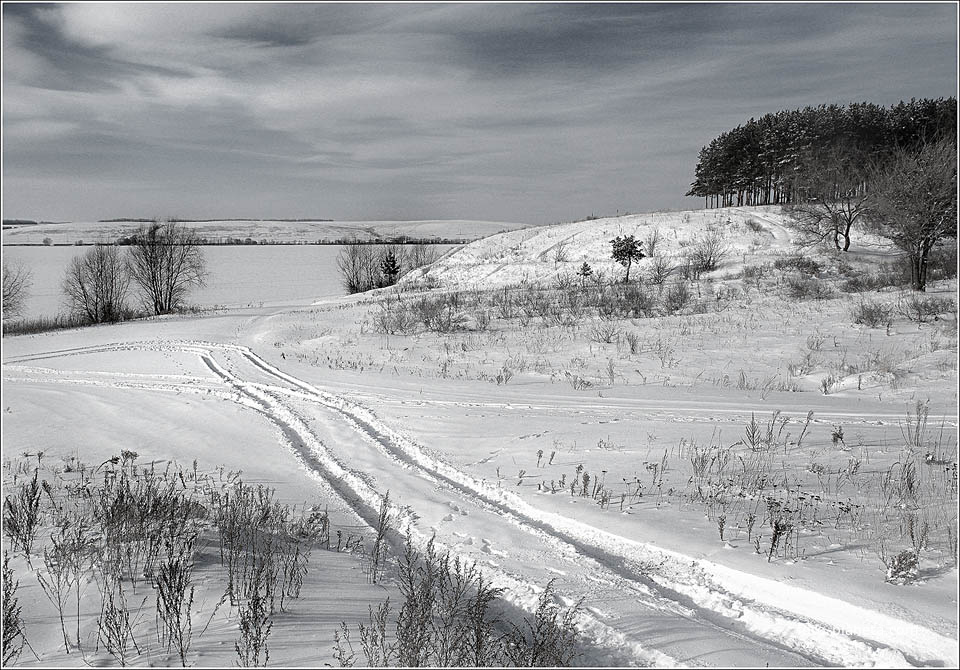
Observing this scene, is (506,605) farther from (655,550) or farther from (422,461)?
(422,461)

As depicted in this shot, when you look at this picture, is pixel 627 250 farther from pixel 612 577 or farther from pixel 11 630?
pixel 11 630

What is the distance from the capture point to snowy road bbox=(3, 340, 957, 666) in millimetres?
3965

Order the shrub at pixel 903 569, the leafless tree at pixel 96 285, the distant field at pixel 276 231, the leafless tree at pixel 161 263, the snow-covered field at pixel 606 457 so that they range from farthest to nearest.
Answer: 1. the distant field at pixel 276 231
2. the leafless tree at pixel 161 263
3. the leafless tree at pixel 96 285
4. the shrub at pixel 903 569
5. the snow-covered field at pixel 606 457

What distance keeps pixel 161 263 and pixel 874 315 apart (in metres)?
51.8

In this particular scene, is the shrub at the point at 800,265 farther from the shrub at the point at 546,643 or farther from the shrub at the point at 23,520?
the shrub at the point at 23,520

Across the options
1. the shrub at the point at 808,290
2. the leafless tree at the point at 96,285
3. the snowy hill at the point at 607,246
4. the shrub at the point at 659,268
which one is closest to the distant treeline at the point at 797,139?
the snowy hill at the point at 607,246

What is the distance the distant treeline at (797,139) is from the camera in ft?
180

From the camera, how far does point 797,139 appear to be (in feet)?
196

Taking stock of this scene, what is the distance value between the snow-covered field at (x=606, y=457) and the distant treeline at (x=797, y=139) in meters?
40.0

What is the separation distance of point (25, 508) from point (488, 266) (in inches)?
1790

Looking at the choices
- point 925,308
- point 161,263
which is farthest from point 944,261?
point 161,263

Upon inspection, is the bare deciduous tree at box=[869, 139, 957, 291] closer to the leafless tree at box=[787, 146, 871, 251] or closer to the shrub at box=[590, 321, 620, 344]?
the leafless tree at box=[787, 146, 871, 251]

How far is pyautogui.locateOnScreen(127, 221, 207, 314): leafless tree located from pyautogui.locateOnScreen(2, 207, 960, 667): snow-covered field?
32.7 m

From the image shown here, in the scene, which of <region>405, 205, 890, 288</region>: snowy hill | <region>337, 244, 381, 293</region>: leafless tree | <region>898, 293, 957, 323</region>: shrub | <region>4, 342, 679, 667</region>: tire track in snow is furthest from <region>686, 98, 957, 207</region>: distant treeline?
<region>4, 342, 679, 667</region>: tire track in snow
